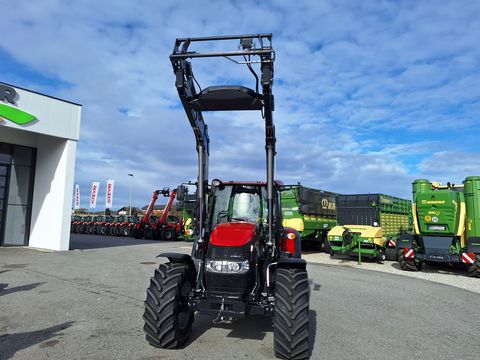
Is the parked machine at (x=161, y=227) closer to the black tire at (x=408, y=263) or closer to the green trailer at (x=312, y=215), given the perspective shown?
the green trailer at (x=312, y=215)

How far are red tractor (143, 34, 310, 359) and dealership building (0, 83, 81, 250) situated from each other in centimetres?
1255

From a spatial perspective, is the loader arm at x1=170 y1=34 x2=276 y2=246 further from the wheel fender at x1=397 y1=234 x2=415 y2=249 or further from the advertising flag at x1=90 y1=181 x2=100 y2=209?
the advertising flag at x1=90 y1=181 x2=100 y2=209

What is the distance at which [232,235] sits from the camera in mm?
5020

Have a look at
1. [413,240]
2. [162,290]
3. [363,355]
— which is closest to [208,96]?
[162,290]

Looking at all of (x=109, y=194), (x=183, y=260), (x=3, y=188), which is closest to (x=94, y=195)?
(x=109, y=194)

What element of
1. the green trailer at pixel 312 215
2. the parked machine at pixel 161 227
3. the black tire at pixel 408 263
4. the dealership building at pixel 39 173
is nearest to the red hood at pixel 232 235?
the black tire at pixel 408 263

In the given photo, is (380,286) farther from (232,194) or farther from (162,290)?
(162,290)

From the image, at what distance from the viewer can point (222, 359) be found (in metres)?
4.48

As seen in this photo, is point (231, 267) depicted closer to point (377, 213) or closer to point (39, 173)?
point (377, 213)

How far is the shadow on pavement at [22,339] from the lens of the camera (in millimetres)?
4641

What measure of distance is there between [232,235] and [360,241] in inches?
447

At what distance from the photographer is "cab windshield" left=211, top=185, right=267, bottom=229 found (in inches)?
238

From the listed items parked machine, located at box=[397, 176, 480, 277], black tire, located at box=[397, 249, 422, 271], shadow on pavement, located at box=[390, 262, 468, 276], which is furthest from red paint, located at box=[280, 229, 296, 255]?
shadow on pavement, located at box=[390, 262, 468, 276]

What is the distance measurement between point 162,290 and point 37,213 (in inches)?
592
